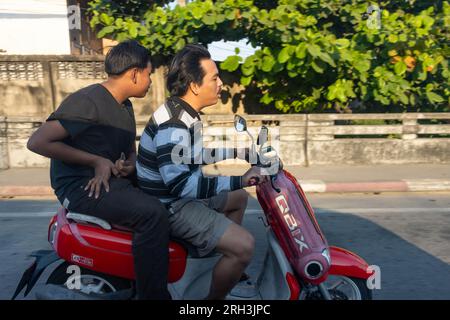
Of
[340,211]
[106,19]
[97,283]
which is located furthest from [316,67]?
[97,283]

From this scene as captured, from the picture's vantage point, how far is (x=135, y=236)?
242cm

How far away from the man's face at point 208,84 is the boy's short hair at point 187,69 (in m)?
0.02

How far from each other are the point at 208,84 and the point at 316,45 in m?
5.18

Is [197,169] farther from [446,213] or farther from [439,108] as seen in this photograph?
[439,108]

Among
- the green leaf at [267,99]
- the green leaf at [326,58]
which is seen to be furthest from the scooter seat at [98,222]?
the green leaf at [267,99]

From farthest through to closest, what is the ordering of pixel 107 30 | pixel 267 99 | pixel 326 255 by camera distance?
pixel 267 99
pixel 107 30
pixel 326 255

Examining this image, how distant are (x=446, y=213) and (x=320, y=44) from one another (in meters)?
3.32

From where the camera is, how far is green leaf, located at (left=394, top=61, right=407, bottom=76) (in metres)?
7.85

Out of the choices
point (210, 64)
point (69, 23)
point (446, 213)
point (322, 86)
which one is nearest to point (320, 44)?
point (322, 86)

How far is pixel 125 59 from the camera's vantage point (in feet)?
8.61

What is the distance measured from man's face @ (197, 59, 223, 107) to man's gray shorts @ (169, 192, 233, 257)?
570 millimetres

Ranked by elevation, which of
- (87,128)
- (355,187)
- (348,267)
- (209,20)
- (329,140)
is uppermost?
(209,20)

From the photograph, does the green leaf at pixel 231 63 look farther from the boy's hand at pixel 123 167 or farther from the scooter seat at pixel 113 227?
the scooter seat at pixel 113 227

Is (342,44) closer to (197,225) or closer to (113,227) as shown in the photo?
(197,225)
